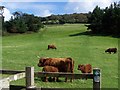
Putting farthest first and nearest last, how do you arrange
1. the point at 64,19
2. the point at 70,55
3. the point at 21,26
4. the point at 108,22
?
the point at 64,19
the point at 21,26
the point at 108,22
the point at 70,55

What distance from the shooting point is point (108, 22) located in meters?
75.9

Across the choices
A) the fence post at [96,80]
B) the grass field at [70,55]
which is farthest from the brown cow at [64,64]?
the fence post at [96,80]

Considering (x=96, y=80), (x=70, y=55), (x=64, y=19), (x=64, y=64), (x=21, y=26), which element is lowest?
(x=70, y=55)

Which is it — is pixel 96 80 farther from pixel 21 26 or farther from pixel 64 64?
pixel 21 26

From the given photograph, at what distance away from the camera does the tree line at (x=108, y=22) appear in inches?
2849

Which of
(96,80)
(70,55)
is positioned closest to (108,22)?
(70,55)

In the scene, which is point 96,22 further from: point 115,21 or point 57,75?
point 57,75

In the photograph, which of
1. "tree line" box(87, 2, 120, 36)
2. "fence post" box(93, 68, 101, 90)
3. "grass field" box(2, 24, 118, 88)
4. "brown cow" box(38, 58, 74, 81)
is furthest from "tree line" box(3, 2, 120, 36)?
"fence post" box(93, 68, 101, 90)

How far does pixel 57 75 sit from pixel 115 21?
6581 cm

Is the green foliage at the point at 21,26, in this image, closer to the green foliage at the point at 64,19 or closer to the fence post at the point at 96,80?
the green foliage at the point at 64,19

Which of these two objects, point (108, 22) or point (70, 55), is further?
point (108, 22)

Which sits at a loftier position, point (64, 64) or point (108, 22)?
point (108, 22)

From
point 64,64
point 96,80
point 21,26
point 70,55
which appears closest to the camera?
point 96,80

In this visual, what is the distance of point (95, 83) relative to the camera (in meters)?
7.78
